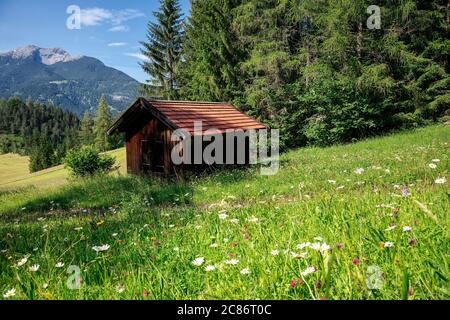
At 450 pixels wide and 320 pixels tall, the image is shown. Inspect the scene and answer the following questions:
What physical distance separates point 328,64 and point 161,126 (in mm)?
14935

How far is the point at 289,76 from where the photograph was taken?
28750 mm

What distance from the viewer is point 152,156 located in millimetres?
18422

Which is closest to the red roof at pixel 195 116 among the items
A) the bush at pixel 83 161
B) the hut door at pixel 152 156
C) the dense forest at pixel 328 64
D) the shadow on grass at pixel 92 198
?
the hut door at pixel 152 156

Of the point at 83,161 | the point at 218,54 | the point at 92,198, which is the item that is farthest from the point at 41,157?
the point at 92,198

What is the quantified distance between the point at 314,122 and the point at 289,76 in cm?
548

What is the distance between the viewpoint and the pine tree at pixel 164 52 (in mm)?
38406

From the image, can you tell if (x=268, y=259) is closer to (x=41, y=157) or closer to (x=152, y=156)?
(x=152, y=156)

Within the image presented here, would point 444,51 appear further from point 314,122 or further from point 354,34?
point 314,122

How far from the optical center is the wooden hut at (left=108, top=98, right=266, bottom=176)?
16844 mm

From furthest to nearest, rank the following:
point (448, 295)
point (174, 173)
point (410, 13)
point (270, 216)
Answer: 1. point (410, 13)
2. point (174, 173)
3. point (270, 216)
4. point (448, 295)

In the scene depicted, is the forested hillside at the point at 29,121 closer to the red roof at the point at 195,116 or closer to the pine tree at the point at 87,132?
the pine tree at the point at 87,132

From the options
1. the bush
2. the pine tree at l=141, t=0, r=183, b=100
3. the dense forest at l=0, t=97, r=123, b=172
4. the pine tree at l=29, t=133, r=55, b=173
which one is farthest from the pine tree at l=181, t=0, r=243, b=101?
the dense forest at l=0, t=97, r=123, b=172

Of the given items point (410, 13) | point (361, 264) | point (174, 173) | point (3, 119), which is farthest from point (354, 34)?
point (3, 119)

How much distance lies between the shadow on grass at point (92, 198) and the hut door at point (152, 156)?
1.96 m
